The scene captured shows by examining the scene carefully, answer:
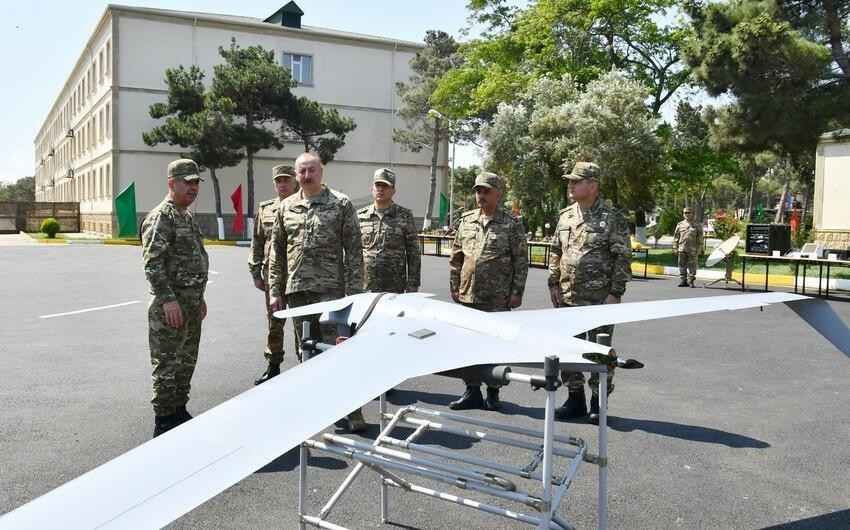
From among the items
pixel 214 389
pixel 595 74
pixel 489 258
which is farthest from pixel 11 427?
pixel 595 74

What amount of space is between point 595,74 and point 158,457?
99.8ft

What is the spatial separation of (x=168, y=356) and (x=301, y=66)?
3757cm

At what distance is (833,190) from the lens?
2169cm

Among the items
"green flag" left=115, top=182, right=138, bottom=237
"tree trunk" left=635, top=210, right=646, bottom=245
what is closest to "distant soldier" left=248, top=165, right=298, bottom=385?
"green flag" left=115, top=182, right=138, bottom=237

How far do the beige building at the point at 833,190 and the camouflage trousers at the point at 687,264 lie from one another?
322 inches

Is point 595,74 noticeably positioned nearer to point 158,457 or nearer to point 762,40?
point 762,40

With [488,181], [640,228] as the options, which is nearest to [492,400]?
[488,181]

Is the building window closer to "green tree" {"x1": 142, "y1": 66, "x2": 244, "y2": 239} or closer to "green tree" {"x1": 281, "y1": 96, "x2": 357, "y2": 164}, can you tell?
"green tree" {"x1": 281, "y1": 96, "x2": 357, "y2": 164}

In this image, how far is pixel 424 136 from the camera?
41.0m

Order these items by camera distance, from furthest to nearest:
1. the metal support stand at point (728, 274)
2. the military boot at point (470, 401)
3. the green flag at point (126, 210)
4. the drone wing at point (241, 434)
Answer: the green flag at point (126, 210), the metal support stand at point (728, 274), the military boot at point (470, 401), the drone wing at point (241, 434)

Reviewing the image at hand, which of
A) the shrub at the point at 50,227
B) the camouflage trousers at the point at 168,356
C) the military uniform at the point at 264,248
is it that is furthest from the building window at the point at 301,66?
the camouflage trousers at the point at 168,356

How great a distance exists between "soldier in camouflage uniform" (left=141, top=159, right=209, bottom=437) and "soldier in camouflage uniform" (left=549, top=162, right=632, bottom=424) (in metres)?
2.85

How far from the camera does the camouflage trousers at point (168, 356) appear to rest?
4609 mm

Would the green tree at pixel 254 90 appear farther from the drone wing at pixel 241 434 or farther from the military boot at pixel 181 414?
the drone wing at pixel 241 434
